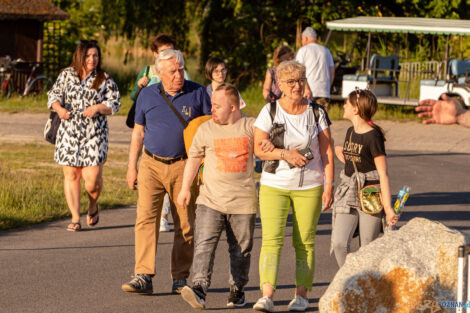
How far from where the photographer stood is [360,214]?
22.0ft

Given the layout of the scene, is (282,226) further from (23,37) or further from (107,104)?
(23,37)

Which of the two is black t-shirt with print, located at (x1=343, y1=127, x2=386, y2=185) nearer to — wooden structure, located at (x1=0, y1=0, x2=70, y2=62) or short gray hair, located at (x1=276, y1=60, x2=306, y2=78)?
short gray hair, located at (x1=276, y1=60, x2=306, y2=78)

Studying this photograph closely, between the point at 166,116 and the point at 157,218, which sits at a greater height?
the point at 166,116

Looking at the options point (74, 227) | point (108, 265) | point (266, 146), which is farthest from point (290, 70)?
point (74, 227)

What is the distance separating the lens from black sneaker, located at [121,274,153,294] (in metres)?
6.84

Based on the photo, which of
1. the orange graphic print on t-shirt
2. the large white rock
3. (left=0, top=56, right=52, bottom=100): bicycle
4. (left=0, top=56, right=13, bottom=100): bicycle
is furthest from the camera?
(left=0, top=56, right=52, bottom=100): bicycle

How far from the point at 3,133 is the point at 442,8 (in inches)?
523

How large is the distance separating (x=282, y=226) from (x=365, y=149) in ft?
2.77

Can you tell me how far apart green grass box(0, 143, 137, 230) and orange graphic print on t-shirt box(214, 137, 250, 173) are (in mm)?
3943

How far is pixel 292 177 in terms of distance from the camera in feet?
21.0

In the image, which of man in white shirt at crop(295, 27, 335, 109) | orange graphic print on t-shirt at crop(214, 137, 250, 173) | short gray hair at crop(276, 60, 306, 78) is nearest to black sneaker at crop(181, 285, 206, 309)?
orange graphic print on t-shirt at crop(214, 137, 250, 173)

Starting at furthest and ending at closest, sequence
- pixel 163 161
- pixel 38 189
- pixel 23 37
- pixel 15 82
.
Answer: pixel 23 37, pixel 15 82, pixel 38 189, pixel 163 161

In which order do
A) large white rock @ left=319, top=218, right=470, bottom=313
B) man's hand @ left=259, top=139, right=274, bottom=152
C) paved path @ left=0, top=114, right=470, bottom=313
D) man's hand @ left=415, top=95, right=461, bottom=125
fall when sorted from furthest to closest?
paved path @ left=0, top=114, right=470, bottom=313 → man's hand @ left=259, top=139, right=274, bottom=152 → large white rock @ left=319, top=218, right=470, bottom=313 → man's hand @ left=415, top=95, right=461, bottom=125

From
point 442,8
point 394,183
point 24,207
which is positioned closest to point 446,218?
point 394,183
